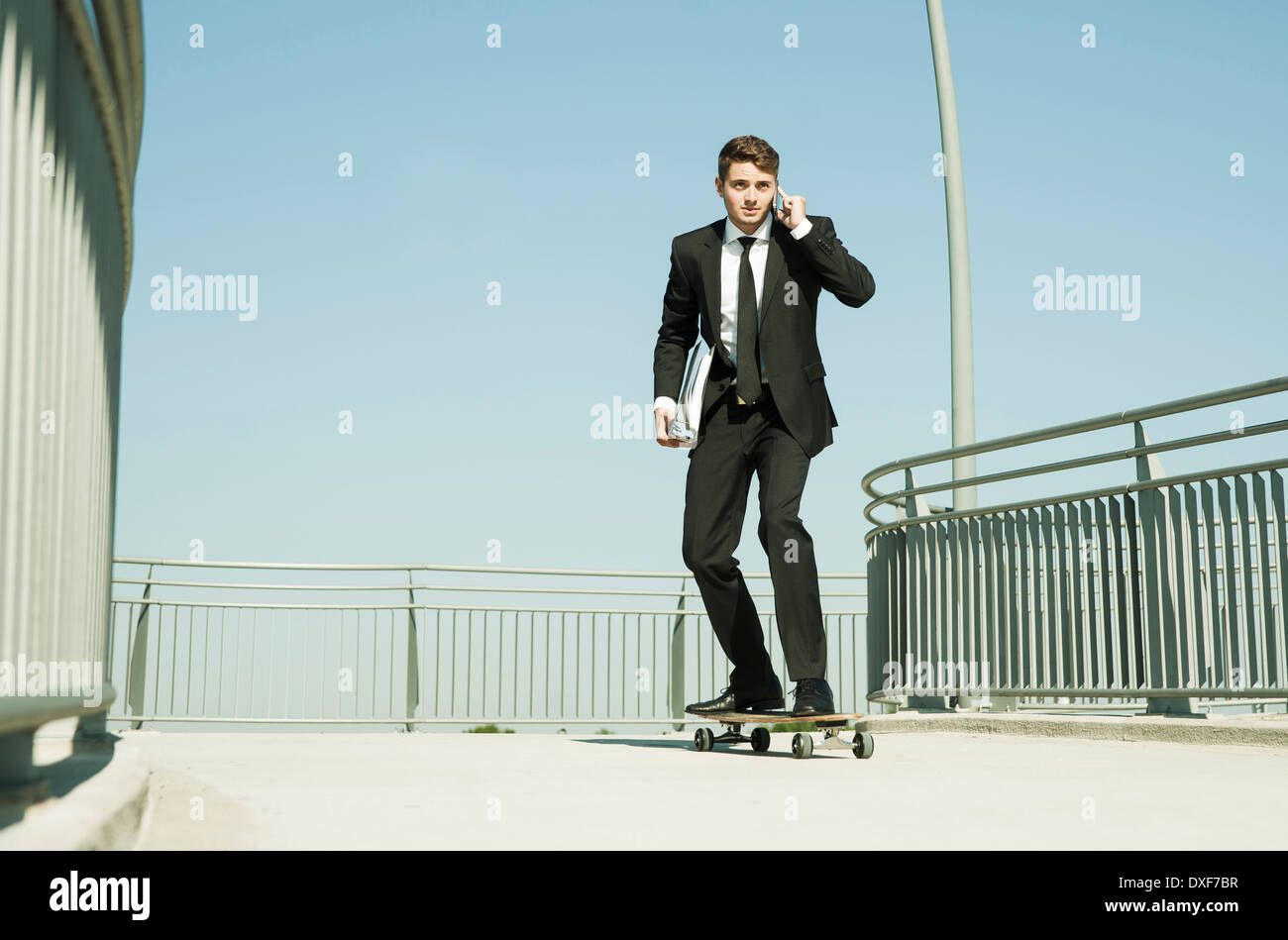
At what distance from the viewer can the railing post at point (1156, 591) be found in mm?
5988

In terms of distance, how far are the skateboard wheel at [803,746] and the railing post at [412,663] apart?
583 centimetres

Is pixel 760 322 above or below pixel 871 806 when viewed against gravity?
above

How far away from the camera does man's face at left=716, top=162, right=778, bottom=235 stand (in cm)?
536

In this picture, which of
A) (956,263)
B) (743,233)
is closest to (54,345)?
(743,233)

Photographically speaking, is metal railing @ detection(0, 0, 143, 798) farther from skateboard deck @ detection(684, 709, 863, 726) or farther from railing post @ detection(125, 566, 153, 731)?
railing post @ detection(125, 566, 153, 731)

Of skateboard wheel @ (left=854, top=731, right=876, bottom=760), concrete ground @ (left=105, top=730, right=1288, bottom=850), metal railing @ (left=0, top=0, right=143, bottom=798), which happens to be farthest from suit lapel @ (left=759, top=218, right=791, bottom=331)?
metal railing @ (left=0, top=0, right=143, bottom=798)

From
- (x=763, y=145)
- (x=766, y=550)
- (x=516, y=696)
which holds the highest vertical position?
(x=763, y=145)

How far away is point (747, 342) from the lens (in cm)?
532

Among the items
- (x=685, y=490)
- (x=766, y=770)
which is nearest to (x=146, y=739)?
(x=685, y=490)

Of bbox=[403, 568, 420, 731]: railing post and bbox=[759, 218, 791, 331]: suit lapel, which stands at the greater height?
bbox=[759, 218, 791, 331]: suit lapel

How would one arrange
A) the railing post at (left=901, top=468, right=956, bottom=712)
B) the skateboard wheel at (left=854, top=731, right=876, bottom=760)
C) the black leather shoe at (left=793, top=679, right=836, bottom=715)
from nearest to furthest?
the skateboard wheel at (left=854, top=731, right=876, bottom=760) → the black leather shoe at (left=793, top=679, right=836, bottom=715) → the railing post at (left=901, top=468, right=956, bottom=712)
